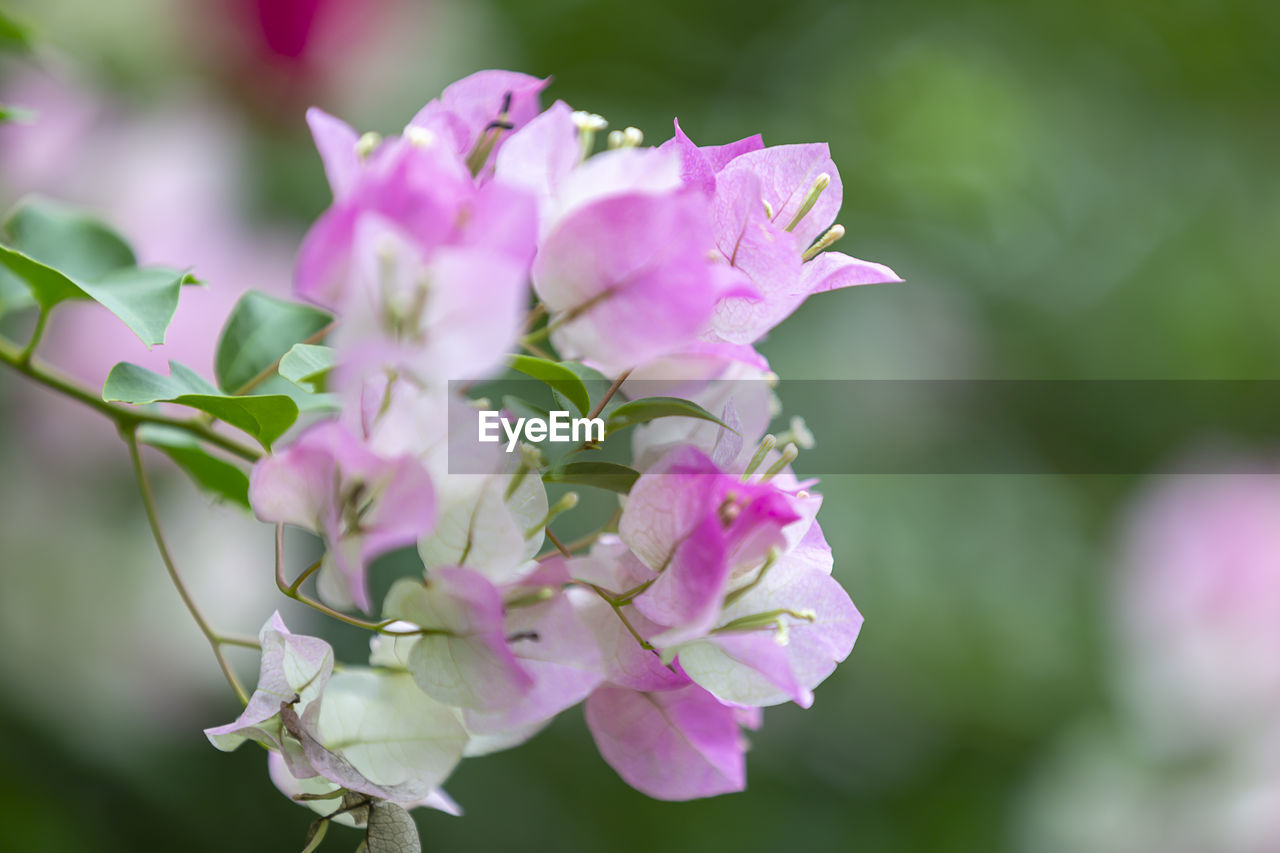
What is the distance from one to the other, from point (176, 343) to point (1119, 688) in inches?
33.9

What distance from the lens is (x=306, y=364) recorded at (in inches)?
9.9

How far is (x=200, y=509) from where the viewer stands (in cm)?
85

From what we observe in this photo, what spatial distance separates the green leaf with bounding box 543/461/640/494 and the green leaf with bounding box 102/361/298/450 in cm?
7

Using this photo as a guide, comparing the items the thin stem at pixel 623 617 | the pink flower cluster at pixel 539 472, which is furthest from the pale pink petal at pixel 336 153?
the thin stem at pixel 623 617

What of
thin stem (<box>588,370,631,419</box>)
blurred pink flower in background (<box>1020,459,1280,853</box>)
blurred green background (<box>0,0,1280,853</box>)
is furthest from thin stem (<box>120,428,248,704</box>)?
blurred pink flower in background (<box>1020,459,1280,853</box>)

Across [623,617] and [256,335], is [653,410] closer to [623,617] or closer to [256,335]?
[623,617]

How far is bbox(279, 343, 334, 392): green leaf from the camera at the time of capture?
241 mm

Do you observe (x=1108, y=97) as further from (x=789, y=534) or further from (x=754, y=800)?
(x=789, y=534)

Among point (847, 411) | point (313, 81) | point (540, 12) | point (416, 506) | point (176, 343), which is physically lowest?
point (416, 506)

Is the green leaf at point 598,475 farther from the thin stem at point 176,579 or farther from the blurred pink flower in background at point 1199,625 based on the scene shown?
the blurred pink flower in background at point 1199,625

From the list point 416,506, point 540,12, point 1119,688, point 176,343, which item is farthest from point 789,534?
point 540,12

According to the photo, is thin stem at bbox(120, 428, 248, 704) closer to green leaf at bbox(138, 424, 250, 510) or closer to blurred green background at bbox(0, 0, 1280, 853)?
green leaf at bbox(138, 424, 250, 510)

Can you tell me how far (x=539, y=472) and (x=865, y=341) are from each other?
0.89m

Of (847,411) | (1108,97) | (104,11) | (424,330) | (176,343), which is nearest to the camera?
(424,330)
